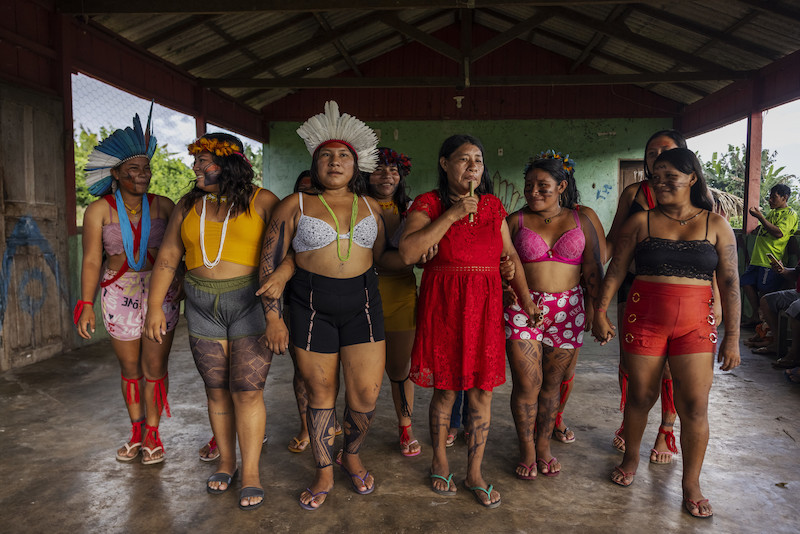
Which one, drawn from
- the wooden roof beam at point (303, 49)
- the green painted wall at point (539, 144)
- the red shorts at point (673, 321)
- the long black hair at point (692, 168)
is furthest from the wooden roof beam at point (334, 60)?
the red shorts at point (673, 321)

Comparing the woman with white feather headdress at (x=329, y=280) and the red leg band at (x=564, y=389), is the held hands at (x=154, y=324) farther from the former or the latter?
the red leg band at (x=564, y=389)

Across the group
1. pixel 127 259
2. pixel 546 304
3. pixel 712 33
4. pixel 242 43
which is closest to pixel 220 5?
pixel 242 43

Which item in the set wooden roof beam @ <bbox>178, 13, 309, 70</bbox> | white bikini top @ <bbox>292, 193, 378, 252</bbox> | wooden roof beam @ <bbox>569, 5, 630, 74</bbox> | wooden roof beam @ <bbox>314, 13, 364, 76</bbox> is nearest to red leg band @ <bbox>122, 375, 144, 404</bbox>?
white bikini top @ <bbox>292, 193, 378, 252</bbox>

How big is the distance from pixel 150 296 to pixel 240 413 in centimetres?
73

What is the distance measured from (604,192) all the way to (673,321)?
8.69 meters

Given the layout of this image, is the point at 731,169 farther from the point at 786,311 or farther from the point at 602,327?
the point at 602,327

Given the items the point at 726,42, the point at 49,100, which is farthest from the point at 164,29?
the point at 726,42

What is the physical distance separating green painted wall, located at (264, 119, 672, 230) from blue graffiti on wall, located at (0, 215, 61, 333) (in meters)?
6.61

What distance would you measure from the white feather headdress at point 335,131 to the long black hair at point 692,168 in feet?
4.76

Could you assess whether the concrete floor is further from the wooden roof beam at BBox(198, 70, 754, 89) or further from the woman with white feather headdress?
the wooden roof beam at BBox(198, 70, 754, 89)

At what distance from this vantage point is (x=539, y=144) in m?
10.5

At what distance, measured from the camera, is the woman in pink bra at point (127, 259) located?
9.52 feet

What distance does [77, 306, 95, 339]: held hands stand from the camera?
285 centimetres

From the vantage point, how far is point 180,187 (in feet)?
52.9
